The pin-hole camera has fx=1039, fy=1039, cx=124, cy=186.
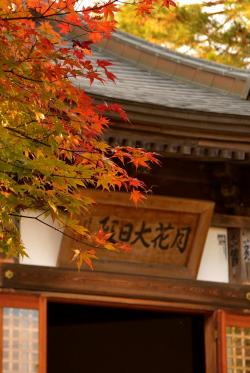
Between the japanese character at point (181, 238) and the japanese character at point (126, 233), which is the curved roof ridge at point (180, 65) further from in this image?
the japanese character at point (126, 233)

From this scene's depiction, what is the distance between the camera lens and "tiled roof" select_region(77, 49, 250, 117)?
9484 mm

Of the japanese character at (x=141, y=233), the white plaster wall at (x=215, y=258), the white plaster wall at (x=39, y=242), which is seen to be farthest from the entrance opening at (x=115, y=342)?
the white plaster wall at (x=39, y=242)

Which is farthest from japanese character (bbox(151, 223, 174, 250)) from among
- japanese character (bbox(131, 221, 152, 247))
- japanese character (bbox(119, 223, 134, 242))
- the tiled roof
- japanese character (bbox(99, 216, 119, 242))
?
the tiled roof

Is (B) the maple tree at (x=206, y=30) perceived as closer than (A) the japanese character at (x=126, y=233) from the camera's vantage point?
No

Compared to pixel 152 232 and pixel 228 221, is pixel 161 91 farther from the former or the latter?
pixel 152 232

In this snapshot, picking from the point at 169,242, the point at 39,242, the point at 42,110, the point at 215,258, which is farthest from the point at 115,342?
the point at 42,110

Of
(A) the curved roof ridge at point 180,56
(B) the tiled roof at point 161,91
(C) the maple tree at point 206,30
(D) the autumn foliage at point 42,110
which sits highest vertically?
(C) the maple tree at point 206,30

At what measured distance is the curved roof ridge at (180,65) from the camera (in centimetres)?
1141

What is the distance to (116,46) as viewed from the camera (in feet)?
40.9

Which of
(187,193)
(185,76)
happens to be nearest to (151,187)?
(187,193)

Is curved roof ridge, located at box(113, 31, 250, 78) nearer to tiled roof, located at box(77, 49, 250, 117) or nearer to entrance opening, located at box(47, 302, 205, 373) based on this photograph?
tiled roof, located at box(77, 49, 250, 117)

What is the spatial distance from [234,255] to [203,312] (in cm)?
65

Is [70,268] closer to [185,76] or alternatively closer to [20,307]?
[20,307]

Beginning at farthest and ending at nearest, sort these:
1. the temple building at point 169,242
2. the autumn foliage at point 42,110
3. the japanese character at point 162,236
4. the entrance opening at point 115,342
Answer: the entrance opening at point 115,342 < the japanese character at point 162,236 < the temple building at point 169,242 < the autumn foliage at point 42,110
